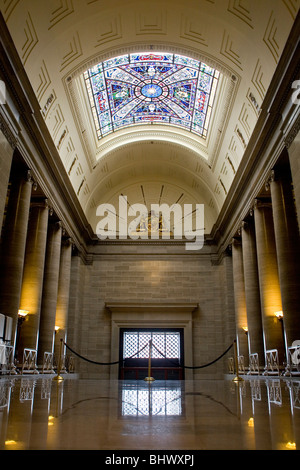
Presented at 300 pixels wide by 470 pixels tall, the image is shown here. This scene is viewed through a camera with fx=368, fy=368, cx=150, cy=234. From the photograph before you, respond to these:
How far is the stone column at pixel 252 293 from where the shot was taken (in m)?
15.4

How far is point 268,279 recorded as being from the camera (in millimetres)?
14203

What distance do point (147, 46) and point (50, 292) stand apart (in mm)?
11181

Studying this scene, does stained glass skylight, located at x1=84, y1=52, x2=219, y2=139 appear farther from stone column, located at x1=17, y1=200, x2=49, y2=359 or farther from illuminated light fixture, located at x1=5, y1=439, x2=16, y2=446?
illuminated light fixture, located at x1=5, y1=439, x2=16, y2=446

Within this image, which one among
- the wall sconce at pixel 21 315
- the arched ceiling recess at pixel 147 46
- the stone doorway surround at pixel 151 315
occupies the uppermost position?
the arched ceiling recess at pixel 147 46

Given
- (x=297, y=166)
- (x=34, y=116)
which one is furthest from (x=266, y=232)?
(x=34, y=116)

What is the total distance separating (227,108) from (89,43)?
6.44 metres

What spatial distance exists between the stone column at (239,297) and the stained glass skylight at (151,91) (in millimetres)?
6786

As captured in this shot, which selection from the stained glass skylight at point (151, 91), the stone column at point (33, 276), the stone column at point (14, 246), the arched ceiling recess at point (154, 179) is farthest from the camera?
the arched ceiling recess at point (154, 179)

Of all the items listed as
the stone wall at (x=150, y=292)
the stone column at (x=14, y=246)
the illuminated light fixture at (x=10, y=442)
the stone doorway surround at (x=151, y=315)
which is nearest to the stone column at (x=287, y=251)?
A: the stone wall at (x=150, y=292)

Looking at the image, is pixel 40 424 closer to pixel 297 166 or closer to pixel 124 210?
pixel 297 166

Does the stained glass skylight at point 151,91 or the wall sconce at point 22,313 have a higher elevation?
the stained glass skylight at point 151,91

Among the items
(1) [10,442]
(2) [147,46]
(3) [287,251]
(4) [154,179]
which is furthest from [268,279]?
(1) [10,442]

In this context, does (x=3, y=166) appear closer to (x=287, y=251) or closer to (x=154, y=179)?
(x=287, y=251)

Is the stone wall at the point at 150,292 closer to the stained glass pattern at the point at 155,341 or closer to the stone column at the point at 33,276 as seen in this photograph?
the stained glass pattern at the point at 155,341
